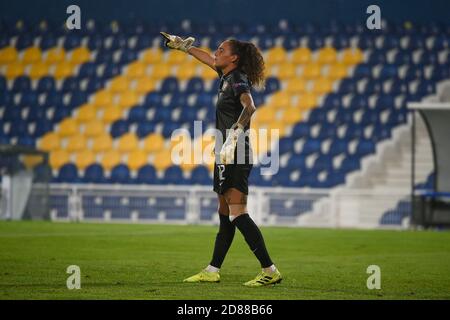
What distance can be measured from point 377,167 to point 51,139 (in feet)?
25.6

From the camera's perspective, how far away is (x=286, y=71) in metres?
22.7

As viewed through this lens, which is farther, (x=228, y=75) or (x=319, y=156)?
(x=319, y=156)

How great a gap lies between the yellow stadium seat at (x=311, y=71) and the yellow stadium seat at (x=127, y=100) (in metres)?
4.13

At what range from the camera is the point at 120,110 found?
23000 millimetres

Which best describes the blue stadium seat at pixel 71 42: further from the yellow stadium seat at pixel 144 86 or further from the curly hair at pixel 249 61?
the curly hair at pixel 249 61

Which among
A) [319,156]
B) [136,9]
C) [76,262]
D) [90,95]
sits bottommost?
[76,262]

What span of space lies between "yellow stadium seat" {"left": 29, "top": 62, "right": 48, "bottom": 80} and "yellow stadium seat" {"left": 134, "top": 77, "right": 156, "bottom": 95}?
7.89 ft

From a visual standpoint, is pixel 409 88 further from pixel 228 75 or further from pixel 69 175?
pixel 228 75

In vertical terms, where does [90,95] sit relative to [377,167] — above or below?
above

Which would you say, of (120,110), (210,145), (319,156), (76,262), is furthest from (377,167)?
(76,262)

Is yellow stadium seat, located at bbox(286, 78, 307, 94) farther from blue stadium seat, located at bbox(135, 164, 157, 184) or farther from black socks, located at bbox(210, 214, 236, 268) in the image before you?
black socks, located at bbox(210, 214, 236, 268)

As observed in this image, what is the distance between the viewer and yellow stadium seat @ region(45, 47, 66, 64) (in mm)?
23625
